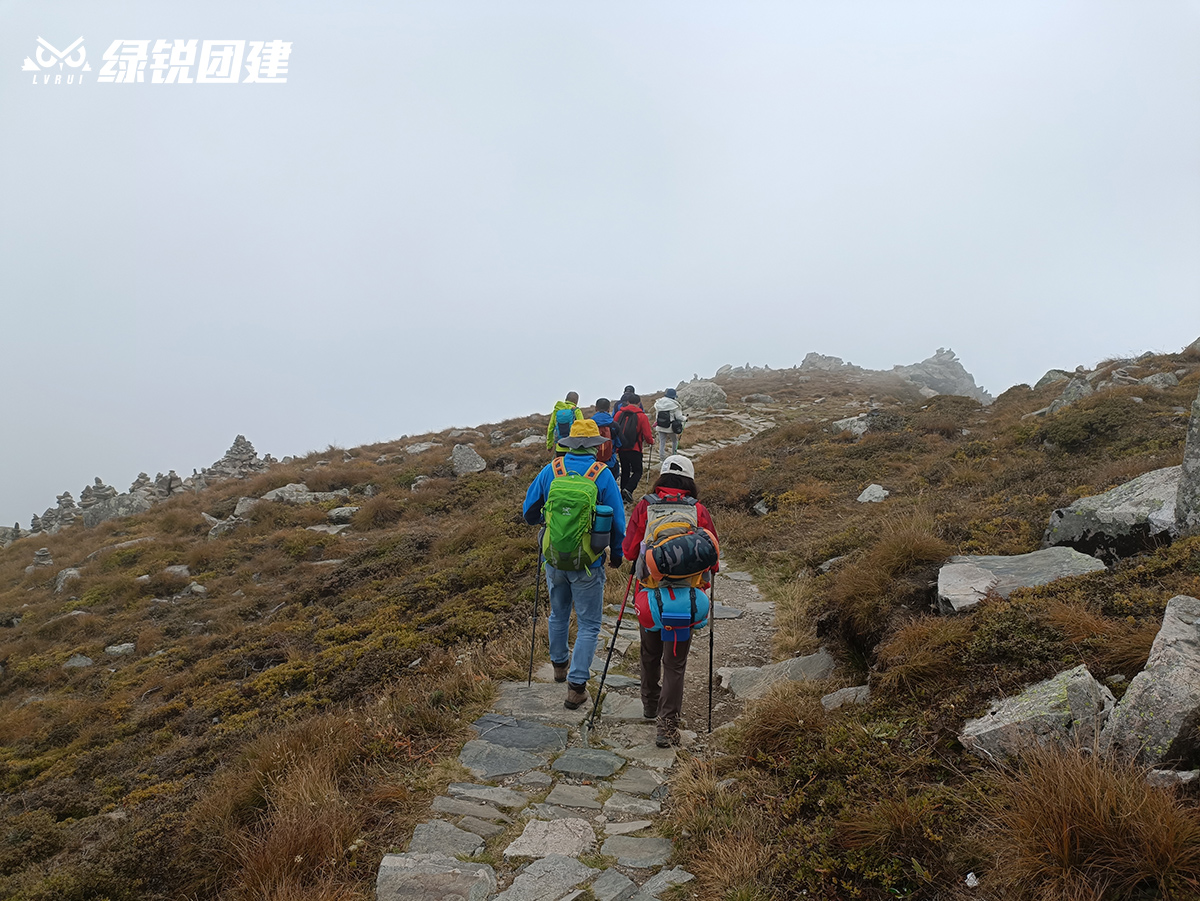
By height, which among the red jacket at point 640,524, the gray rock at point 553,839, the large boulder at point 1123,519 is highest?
the red jacket at point 640,524

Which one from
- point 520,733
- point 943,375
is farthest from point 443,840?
point 943,375

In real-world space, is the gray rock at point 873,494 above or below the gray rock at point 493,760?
above

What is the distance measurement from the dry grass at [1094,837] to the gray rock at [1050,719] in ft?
1.09

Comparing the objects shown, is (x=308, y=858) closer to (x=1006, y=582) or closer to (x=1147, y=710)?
(x=1147, y=710)

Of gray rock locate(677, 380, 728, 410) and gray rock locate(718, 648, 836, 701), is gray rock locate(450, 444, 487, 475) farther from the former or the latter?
gray rock locate(677, 380, 728, 410)

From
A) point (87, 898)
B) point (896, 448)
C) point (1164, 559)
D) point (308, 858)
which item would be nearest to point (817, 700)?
point (1164, 559)

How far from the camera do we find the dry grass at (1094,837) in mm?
2412

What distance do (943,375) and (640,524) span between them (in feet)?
227

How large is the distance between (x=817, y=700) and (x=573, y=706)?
232 cm

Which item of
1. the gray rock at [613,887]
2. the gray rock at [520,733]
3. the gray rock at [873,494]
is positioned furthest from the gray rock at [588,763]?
the gray rock at [873,494]

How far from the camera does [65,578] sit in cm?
1659

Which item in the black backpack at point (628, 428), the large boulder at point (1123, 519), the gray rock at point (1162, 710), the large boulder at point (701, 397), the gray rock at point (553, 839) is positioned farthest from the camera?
the large boulder at point (701, 397)

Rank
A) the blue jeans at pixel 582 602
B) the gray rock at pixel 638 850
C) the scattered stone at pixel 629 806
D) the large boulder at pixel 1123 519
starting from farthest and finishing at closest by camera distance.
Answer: the blue jeans at pixel 582 602 → the large boulder at pixel 1123 519 → the scattered stone at pixel 629 806 → the gray rock at pixel 638 850

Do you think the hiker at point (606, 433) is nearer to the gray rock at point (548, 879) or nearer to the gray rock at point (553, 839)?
the gray rock at point (553, 839)
